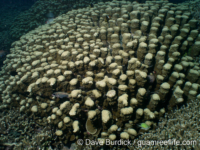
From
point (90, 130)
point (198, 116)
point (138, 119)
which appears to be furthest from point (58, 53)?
point (198, 116)

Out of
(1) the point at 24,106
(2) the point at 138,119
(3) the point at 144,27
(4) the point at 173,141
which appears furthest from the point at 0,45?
(4) the point at 173,141

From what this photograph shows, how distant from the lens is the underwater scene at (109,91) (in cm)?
197

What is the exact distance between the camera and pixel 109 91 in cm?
204

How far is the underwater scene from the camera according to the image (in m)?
1.97

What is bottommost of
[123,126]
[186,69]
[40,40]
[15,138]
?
[15,138]

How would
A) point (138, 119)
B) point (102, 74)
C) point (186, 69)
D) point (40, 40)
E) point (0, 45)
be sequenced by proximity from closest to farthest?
point (138, 119), point (102, 74), point (186, 69), point (40, 40), point (0, 45)

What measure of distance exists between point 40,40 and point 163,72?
12.6 ft

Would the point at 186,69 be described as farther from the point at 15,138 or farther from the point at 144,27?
the point at 15,138

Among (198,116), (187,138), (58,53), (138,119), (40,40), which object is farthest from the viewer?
(40,40)

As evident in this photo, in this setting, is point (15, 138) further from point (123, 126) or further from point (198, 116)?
point (198, 116)

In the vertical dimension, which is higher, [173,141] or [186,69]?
[186,69]

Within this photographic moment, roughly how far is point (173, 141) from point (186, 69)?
1730 millimetres

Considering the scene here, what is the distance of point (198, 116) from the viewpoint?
1.93 meters

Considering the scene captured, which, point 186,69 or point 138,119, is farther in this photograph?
point 186,69
